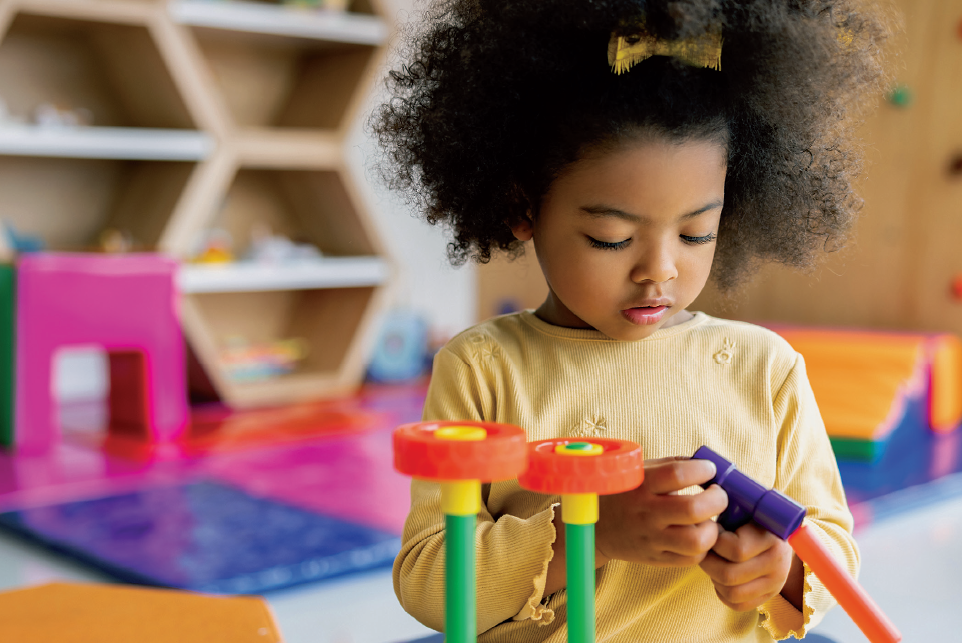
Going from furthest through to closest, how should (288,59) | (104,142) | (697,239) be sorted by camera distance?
(288,59) < (104,142) < (697,239)

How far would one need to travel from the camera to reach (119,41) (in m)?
2.42

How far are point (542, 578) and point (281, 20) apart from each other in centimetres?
228

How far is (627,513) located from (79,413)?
2233mm

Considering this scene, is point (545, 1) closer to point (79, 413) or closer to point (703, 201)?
point (703, 201)

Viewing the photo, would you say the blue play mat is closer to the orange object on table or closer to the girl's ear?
the girl's ear

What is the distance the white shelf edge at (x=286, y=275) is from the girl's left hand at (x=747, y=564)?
6.70 ft

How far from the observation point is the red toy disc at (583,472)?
1.33 feet

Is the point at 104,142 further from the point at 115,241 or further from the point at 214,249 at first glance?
the point at 214,249

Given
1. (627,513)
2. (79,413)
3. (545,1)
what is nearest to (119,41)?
(79,413)

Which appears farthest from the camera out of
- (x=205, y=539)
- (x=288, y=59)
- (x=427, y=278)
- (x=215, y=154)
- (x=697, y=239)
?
(x=427, y=278)

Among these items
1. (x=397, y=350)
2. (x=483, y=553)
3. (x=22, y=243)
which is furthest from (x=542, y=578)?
(x=397, y=350)

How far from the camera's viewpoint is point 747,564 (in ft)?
1.62

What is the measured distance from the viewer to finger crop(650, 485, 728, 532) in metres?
0.47

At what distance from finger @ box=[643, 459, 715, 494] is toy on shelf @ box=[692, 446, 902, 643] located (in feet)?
0.05
